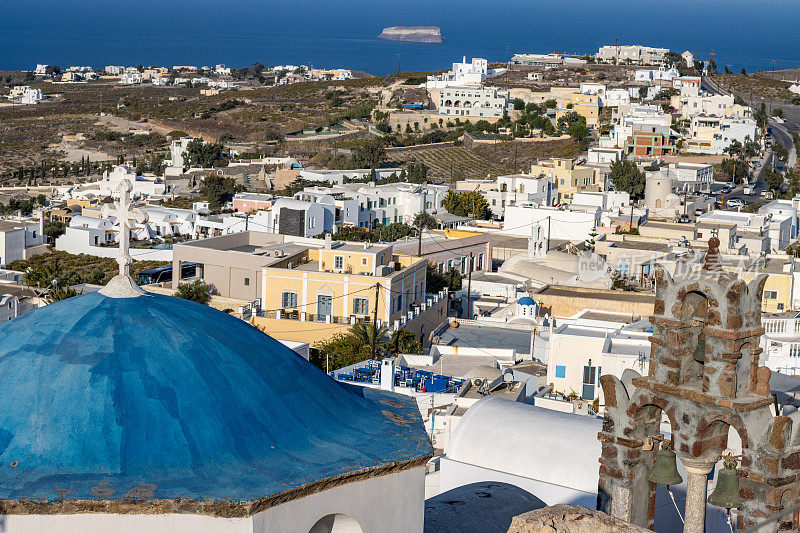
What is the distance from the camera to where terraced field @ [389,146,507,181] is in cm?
6412

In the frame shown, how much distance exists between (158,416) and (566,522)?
69.4 inches

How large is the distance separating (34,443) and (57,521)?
0.39 m

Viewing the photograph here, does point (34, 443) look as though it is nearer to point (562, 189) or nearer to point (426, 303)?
point (426, 303)

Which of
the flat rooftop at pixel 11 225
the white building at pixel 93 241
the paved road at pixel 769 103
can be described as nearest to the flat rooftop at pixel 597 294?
the white building at pixel 93 241

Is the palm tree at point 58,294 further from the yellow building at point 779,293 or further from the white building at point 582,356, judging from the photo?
the yellow building at point 779,293

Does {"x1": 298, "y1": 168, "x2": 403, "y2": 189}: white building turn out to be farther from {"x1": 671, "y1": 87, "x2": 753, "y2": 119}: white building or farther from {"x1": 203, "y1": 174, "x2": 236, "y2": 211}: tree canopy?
{"x1": 671, "y1": 87, "x2": 753, "y2": 119}: white building

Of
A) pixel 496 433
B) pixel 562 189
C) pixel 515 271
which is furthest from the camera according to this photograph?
pixel 562 189

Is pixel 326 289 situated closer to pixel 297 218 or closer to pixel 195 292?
pixel 195 292

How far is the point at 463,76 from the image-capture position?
311ft

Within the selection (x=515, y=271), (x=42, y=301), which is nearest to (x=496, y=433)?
(x=42, y=301)

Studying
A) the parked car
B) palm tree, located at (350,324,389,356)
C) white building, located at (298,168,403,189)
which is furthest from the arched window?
white building, located at (298,168,403,189)

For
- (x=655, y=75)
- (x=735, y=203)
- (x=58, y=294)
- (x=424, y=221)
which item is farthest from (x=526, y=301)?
(x=655, y=75)

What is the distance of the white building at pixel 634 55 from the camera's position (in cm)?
10869

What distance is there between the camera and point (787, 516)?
6.05 meters
